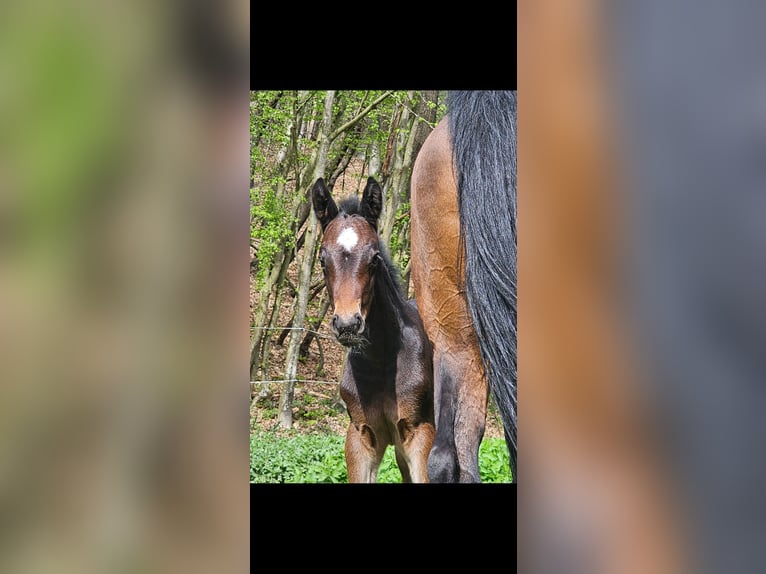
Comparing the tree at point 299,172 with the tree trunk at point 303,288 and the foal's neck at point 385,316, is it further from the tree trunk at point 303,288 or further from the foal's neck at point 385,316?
the foal's neck at point 385,316

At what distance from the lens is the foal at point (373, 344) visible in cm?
366

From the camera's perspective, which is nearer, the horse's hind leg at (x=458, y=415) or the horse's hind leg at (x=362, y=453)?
the horse's hind leg at (x=458, y=415)

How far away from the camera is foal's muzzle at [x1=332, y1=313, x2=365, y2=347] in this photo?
3744 millimetres

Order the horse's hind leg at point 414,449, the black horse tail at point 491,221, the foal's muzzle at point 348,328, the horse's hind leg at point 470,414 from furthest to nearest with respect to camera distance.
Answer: the foal's muzzle at point 348,328, the horse's hind leg at point 414,449, the horse's hind leg at point 470,414, the black horse tail at point 491,221

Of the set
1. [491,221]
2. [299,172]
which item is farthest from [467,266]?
[299,172]

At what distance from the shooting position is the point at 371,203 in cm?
375

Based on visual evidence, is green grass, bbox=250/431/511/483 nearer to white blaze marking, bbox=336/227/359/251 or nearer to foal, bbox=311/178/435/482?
foal, bbox=311/178/435/482

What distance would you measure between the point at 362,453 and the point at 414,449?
10.8 inches
